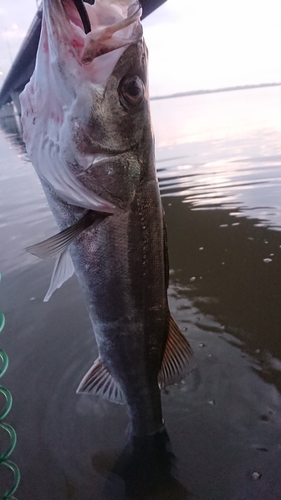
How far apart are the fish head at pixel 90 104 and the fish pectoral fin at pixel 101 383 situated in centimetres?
109

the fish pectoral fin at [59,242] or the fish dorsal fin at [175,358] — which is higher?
the fish pectoral fin at [59,242]

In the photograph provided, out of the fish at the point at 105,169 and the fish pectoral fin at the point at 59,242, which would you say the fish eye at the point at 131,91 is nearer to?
the fish at the point at 105,169

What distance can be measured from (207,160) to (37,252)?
10.8 meters

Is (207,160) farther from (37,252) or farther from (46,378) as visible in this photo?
(37,252)

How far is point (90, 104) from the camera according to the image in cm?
162

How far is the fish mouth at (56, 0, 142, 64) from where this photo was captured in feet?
4.98

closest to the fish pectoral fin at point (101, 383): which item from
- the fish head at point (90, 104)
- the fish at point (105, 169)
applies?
the fish at point (105, 169)

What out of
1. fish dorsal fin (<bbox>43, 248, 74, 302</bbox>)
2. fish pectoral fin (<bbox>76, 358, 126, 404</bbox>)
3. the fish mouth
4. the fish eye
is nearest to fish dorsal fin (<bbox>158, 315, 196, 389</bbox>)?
fish pectoral fin (<bbox>76, 358, 126, 404</bbox>)

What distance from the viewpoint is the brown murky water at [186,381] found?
2434 mm

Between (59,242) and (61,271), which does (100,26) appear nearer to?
(59,242)

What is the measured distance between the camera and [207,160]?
11789mm

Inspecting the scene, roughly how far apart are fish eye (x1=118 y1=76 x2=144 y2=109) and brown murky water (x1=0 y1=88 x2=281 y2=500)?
224cm

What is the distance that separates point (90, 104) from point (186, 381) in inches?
95.6

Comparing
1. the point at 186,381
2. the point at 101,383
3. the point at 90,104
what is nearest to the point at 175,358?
the point at 101,383
